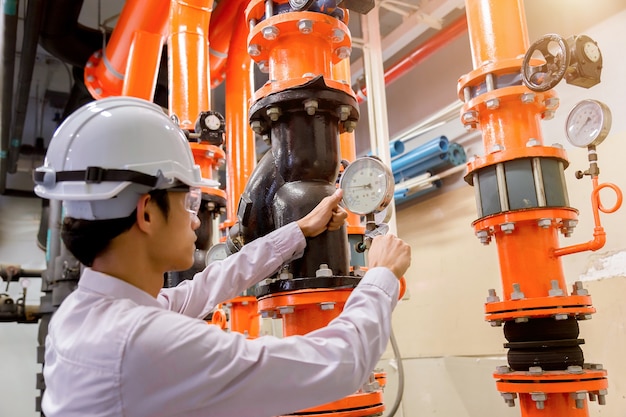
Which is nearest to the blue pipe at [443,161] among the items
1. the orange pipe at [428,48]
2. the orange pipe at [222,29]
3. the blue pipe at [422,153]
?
the blue pipe at [422,153]

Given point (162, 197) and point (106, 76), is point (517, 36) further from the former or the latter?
point (106, 76)

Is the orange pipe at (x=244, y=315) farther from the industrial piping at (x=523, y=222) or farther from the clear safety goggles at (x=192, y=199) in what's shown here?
the clear safety goggles at (x=192, y=199)

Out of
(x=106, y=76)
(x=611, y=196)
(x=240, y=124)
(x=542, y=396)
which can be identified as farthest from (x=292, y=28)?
(x=106, y=76)

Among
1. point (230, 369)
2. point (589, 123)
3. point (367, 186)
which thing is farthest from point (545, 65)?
point (230, 369)

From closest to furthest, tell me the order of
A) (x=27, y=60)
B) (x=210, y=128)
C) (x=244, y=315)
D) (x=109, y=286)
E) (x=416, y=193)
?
1. (x=109, y=286)
2. (x=210, y=128)
3. (x=244, y=315)
4. (x=27, y=60)
5. (x=416, y=193)

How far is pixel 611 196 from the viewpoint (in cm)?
280

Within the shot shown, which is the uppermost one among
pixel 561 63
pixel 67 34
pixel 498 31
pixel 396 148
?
pixel 67 34

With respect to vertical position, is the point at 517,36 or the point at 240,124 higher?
Result: the point at 240,124

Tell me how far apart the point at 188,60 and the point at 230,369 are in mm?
2244

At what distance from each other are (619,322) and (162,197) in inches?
97.2

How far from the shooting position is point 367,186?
1436 mm

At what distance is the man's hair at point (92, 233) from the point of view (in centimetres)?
102

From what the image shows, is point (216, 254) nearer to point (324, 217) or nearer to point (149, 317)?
point (324, 217)

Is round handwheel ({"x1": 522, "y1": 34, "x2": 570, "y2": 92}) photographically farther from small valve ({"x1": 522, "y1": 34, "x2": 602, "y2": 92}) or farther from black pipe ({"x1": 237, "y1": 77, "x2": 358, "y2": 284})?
black pipe ({"x1": 237, "y1": 77, "x2": 358, "y2": 284})
